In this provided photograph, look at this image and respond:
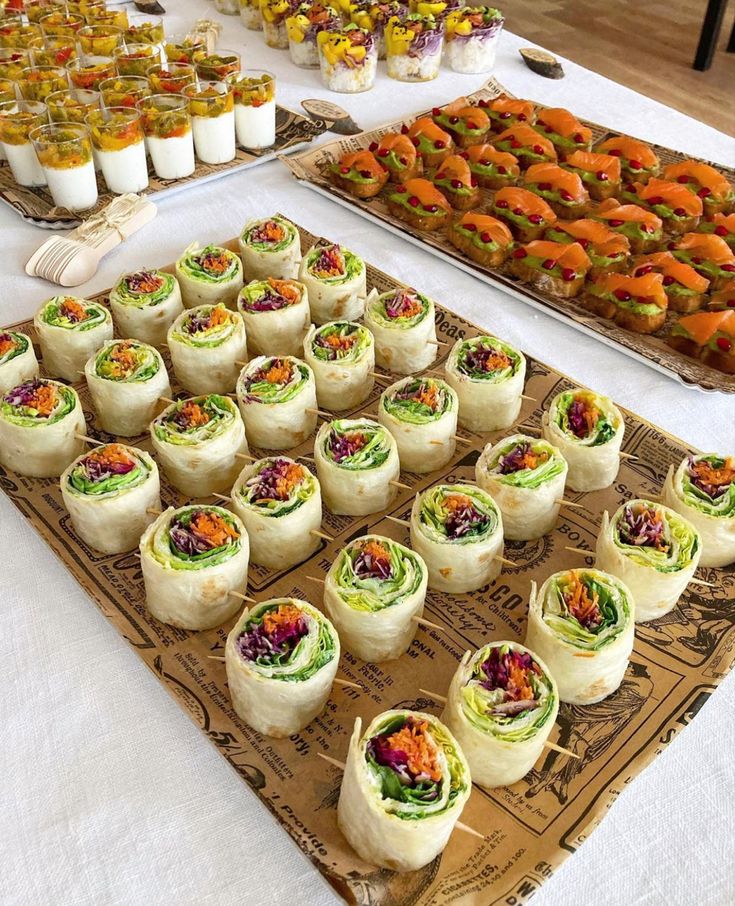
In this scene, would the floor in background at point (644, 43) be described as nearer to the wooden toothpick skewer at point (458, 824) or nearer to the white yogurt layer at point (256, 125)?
the white yogurt layer at point (256, 125)

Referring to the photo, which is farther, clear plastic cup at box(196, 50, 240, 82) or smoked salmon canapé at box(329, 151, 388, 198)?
clear plastic cup at box(196, 50, 240, 82)

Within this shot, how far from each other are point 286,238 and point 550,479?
1.73 metres

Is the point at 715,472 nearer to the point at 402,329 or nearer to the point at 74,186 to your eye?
the point at 402,329

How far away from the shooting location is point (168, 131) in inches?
157

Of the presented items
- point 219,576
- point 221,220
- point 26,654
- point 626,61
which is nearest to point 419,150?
point 221,220

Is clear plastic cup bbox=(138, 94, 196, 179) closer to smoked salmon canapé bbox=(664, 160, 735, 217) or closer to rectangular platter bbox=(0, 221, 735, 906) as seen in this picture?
rectangular platter bbox=(0, 221, 735, 906)

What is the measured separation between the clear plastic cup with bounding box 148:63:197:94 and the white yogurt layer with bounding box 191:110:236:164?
21cm

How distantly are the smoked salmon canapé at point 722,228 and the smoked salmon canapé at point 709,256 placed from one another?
0.08 metres

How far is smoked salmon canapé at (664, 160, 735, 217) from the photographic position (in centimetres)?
401

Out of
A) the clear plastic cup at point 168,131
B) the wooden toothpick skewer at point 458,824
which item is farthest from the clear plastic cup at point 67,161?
the wooden toothpick skewer at point 458,824

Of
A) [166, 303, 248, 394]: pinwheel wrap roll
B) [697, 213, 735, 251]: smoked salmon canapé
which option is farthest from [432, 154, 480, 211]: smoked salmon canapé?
[166, 303, 248, 394]: pinwheel wrap roll

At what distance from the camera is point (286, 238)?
3488mm

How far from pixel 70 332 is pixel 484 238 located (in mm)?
1884

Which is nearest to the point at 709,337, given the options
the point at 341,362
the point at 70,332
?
the point at 341,362
